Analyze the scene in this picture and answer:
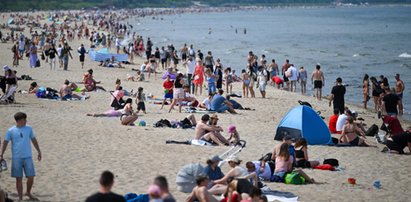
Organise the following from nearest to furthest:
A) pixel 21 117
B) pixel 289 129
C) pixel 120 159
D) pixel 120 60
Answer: pixel 21 117 < pixel 120 159 < pixel 289 129 < pixel 120 60

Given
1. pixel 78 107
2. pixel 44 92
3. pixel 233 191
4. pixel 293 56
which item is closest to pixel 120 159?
pixel 233 191

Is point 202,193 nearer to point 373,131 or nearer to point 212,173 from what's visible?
point 212,173

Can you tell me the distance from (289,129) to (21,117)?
8078mm

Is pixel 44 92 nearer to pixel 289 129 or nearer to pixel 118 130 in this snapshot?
pixel 118 130

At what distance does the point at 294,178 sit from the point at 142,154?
3427 mm

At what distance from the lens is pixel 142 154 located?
14.2 m

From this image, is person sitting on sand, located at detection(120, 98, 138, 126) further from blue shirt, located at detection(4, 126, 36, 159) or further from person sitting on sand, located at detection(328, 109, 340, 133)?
blue shirt, located at detection(4, 126, 36, 159)

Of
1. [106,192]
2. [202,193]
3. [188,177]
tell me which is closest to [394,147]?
[188,177]

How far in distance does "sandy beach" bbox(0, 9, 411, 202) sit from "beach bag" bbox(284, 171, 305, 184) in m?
0.21

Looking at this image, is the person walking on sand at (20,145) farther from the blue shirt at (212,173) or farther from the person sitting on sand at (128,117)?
the person sitting on sand at (128,117)

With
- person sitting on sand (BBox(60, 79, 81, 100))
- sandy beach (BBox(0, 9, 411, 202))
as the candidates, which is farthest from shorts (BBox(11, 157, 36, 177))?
person sitting on sand (BBox(60, 79, 81, 100))

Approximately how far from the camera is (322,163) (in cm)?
1421

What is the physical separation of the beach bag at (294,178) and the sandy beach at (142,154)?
0.67ft

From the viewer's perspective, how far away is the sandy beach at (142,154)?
1166 cm
